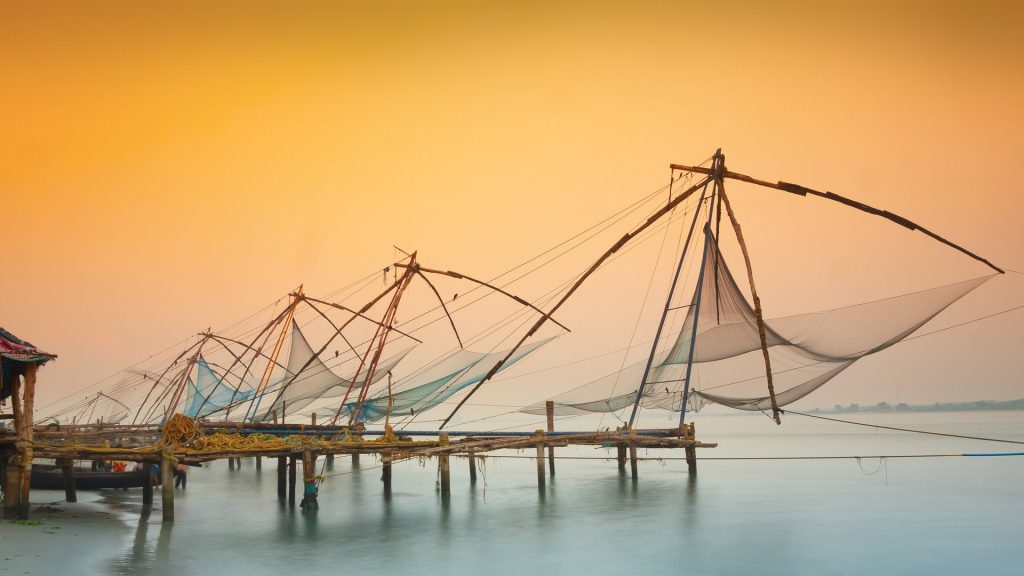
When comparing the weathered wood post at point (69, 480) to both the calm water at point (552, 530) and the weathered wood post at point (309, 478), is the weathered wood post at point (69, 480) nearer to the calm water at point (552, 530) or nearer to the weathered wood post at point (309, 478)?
the calm water at point (552, 530)

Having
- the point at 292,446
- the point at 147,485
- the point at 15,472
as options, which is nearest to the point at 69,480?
the point at 147,485

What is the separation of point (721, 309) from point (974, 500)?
12703mm

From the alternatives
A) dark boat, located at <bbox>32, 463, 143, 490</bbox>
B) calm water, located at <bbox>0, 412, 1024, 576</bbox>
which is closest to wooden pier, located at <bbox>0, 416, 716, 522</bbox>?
calm water, located at <bbox>0, 412, 1024, 576</bbox>

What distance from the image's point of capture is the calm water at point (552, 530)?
11.6 meters

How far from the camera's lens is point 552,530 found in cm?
1480

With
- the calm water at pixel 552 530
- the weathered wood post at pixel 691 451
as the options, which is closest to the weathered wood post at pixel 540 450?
the calm water at pixel 552 530

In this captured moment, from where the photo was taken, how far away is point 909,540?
14.2 meters

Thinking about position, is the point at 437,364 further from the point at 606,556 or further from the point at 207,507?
the point at 606,556

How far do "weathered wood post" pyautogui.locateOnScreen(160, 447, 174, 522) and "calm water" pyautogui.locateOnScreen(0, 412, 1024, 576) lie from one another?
0.28 meters

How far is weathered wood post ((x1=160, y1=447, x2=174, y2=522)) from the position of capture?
13.6 metres

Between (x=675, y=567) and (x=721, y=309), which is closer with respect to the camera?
(x=675, y=567)

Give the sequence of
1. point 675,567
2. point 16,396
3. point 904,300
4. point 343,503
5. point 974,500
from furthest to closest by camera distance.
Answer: point 974,500, point 343,503, point 16,396, point 675,567, point 904,300

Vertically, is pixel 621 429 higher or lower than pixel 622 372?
lower

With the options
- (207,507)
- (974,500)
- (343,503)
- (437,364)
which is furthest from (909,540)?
(207,507)
